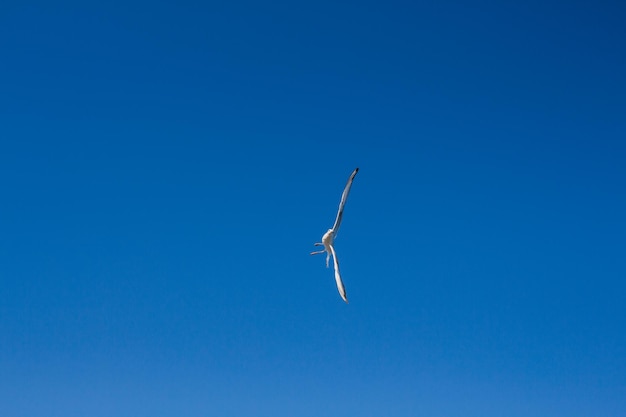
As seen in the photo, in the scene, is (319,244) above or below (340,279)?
above

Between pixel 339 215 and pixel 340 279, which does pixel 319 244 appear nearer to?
pixel 339 215

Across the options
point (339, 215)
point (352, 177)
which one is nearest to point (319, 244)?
point (339, 215)

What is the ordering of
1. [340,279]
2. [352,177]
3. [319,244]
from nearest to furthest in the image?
[340,279] → [352,177] → [319,244]

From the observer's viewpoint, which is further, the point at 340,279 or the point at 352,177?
the point at 352,177

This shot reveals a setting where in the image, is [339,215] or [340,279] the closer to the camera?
[340,279]

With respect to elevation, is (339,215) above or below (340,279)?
above

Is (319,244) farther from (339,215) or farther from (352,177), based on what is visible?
(352,177)

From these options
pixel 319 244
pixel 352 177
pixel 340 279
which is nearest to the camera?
pixel 340 279

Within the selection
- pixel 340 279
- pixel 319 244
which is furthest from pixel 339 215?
pixel 340 279
